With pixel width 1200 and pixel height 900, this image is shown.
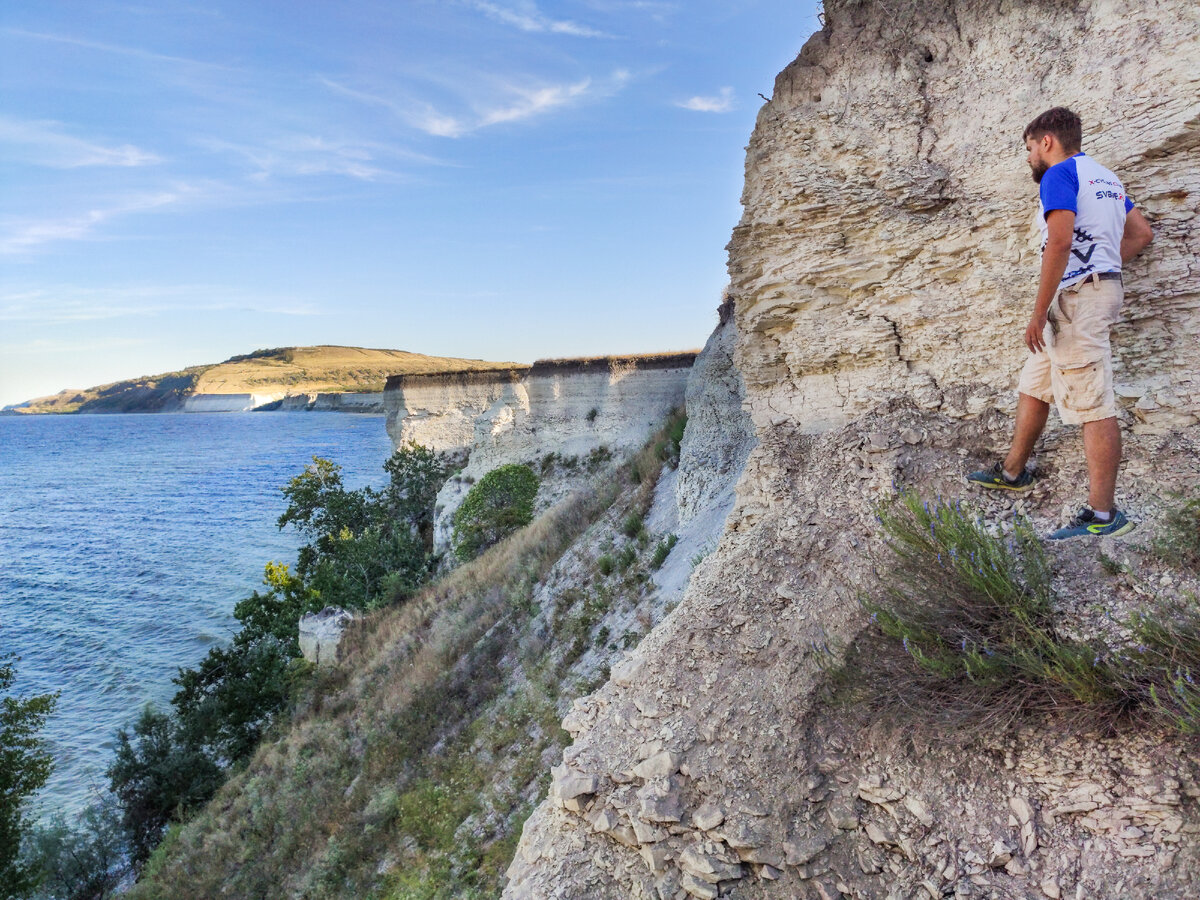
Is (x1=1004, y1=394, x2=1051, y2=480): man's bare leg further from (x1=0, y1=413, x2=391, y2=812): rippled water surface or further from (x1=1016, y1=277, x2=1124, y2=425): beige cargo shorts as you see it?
(x1=0, y1=413, x2=391, y2=812): rippled water surface

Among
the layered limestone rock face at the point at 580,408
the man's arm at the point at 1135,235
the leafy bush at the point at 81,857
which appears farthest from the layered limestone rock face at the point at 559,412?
the man's arm at the point at 1135,235

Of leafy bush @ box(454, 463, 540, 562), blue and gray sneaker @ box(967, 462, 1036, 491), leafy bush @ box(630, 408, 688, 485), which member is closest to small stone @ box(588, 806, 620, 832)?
blue and gray sneaker @ box(967, 462, 1036, 491)

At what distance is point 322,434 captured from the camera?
102188mm

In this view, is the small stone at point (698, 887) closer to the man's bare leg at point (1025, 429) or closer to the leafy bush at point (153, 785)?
the man's bare leg at point (1025, 429)

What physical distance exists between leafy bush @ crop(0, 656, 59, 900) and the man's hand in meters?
15.5

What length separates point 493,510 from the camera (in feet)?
76.7

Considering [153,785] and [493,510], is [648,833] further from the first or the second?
[493,510]

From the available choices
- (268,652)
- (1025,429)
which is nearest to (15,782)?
(268,652)

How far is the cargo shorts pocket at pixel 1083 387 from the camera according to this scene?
9.80 feet

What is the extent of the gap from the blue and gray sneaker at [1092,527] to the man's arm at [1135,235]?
1.30m

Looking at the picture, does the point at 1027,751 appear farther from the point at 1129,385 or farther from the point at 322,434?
the point at 322,434

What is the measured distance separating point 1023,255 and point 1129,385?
931mm

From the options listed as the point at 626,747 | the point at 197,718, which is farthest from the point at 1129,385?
the point at 197,718

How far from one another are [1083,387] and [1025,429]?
0.35 metres
